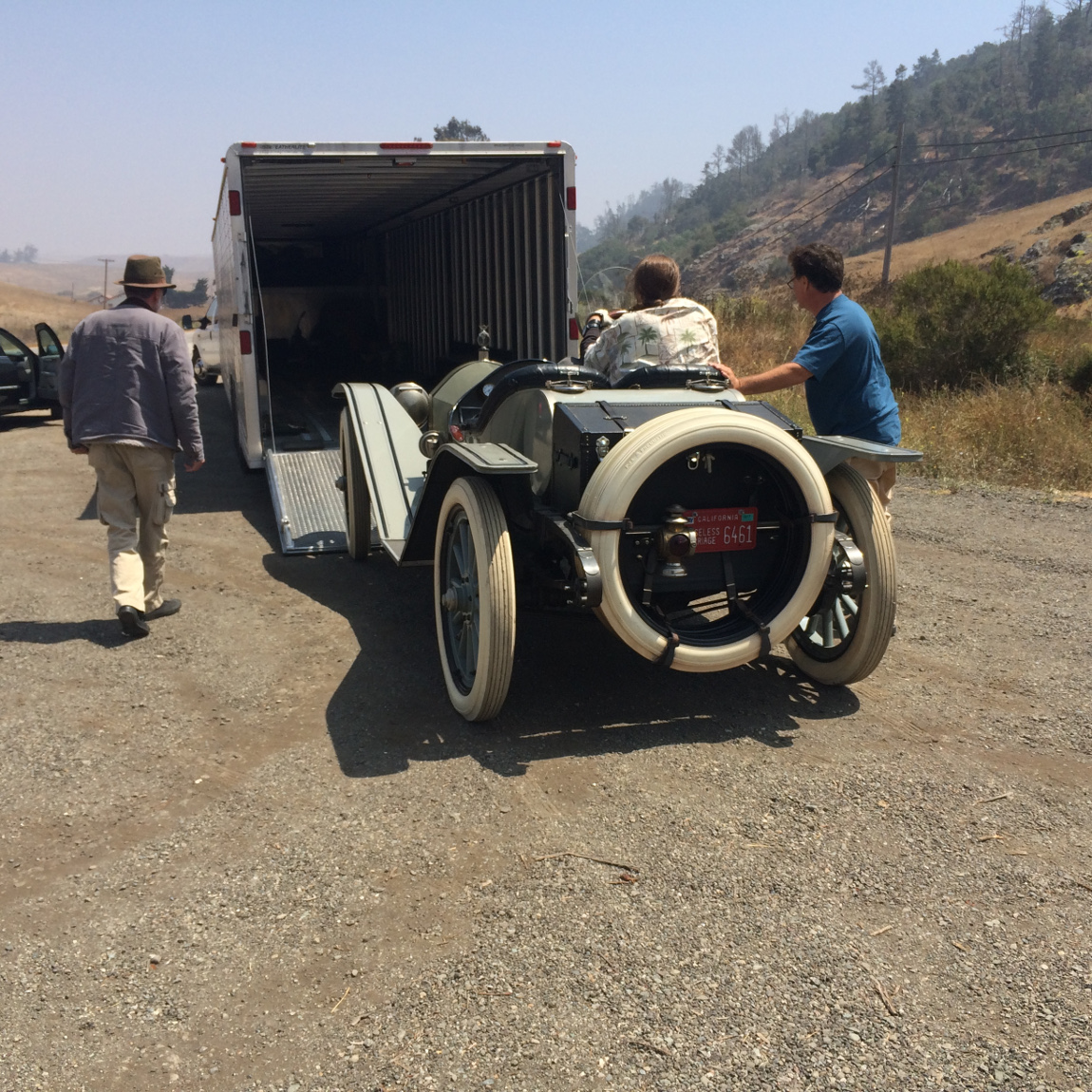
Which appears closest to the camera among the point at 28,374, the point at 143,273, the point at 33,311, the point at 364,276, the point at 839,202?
the point at 143,273

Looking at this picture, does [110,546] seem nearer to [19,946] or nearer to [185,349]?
[185,349]

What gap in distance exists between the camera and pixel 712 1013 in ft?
8.11

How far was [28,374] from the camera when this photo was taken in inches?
549

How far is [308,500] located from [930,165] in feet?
339

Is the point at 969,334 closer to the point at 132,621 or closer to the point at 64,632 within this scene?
the point at 132,621

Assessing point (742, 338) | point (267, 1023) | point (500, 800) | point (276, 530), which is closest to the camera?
point (267, 1023)

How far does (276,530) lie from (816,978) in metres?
5.91

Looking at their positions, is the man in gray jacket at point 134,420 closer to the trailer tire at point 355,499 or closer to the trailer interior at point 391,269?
the trailer tire at point 355,499

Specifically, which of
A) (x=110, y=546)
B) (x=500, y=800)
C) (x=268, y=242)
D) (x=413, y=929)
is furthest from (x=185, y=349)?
Result: (x=268, y=242)

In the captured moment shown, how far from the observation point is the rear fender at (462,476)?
3916 mm

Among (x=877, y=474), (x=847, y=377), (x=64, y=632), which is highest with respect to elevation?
(x=847, y=377)

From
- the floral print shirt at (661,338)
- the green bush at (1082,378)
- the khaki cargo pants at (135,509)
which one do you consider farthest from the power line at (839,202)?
the khaki cargo pants at (135,509)

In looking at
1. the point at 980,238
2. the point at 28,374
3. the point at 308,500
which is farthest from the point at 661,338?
the point at 980,238

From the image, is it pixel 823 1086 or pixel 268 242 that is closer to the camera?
pixel 823 1086
